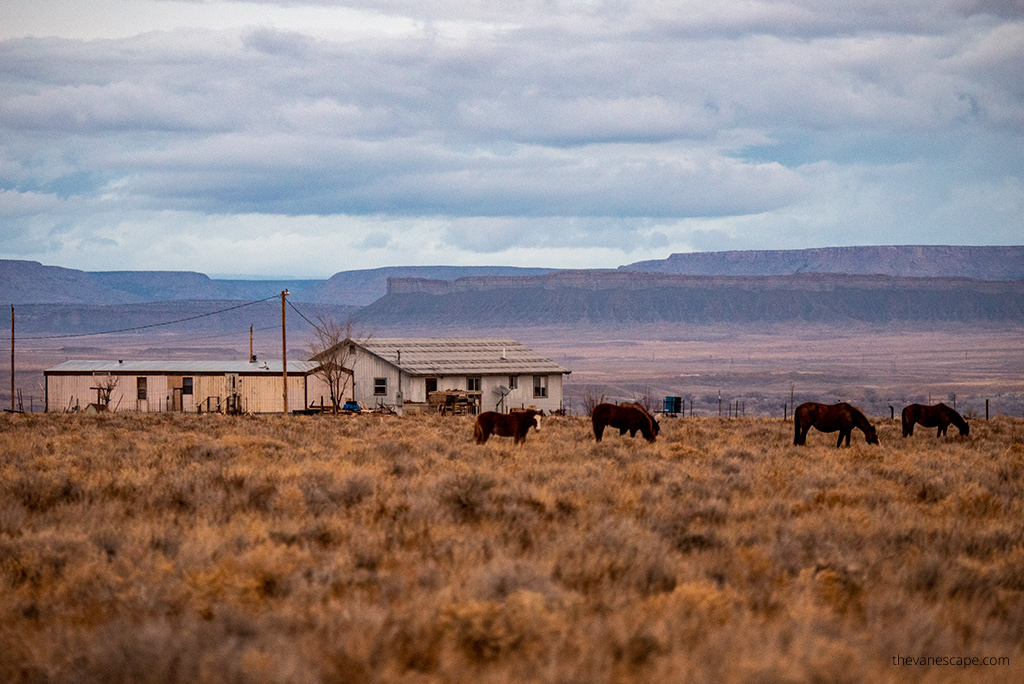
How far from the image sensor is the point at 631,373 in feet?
460

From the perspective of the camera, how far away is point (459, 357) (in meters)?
54.7

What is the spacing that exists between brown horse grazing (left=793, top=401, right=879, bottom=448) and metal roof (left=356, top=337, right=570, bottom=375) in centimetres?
3004

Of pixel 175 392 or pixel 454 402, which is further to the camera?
pixel 175 392

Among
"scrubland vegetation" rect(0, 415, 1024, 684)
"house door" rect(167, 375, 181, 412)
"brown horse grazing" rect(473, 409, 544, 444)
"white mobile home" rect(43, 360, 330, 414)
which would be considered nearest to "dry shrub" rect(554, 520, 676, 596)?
"scrubland vegetation" rect(0, 415, 1024, 684)

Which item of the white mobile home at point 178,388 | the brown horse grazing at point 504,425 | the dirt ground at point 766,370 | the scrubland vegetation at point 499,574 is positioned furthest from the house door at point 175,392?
the scrubland vegetation at point 499,574

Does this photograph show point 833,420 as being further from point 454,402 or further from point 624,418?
point 454,402

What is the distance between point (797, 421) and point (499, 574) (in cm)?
1658

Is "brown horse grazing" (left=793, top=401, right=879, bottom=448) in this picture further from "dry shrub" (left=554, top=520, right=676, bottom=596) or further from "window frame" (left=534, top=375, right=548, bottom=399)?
"window frame" (left=534, top=375, right=548, bottom=399)

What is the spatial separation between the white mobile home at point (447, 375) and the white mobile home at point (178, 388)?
3.11 metres

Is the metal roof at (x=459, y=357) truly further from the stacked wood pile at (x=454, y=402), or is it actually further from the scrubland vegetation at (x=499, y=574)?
the scrubland vegetation at (x=499, y=574)

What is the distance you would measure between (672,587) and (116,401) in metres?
49.3

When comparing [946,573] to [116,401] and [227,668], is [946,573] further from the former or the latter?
[116,401]

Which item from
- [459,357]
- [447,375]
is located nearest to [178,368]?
[447,375]

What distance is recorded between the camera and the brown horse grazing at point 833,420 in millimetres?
22594
